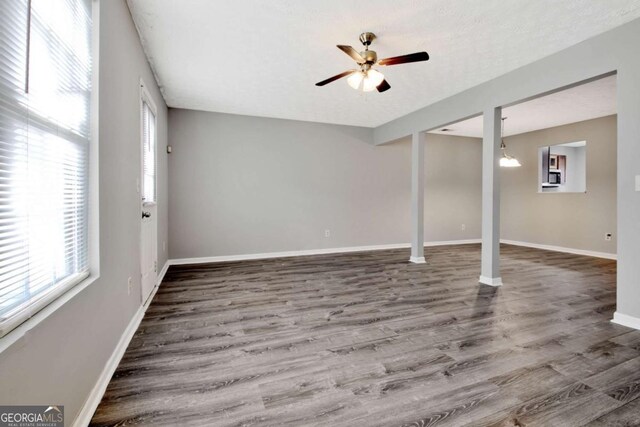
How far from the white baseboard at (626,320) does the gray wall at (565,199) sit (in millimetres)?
3600

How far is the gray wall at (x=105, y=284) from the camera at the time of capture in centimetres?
98

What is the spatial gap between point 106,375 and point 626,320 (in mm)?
3863

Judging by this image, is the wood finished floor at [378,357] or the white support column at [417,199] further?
the white support column at [417,199]

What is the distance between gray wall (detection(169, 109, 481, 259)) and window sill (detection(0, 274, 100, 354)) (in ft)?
11.6

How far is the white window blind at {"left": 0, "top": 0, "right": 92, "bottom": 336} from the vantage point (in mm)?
921

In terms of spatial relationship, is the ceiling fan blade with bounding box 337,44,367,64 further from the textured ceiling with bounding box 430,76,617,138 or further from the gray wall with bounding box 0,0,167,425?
the textured ceiling with bounding box 430,76,617,138

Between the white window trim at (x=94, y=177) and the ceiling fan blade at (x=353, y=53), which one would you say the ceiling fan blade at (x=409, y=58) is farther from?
the white window trim at (x=94, y=177)

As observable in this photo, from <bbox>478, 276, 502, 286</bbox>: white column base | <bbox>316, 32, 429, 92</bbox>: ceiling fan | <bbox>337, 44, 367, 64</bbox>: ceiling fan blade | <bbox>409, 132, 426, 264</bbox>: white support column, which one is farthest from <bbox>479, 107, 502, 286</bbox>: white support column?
<bbox>337, 44, 367, 64</bbox>: ceiling fan blade

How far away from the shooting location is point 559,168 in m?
6.35

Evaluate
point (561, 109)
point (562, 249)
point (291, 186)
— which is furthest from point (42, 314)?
point (562, 249)

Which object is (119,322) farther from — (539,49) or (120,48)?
(539,49)

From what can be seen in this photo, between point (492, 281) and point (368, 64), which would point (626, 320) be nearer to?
point (492, 281)

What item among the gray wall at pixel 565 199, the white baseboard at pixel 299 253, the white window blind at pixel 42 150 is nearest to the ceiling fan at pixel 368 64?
the white window blind at pixel 42 150

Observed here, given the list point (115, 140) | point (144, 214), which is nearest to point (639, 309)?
point (115, 140)
